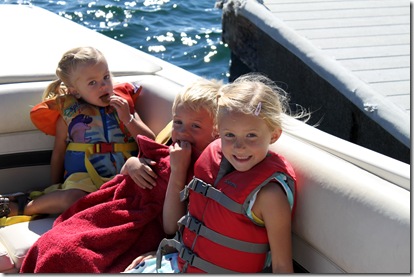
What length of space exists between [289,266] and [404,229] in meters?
0.35

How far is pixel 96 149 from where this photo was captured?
2.92 m

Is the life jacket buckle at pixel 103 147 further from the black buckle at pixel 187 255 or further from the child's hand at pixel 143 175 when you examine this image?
the black buckle at pixel 187 255

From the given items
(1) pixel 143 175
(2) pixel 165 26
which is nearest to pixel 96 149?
(1) pixel 143 175

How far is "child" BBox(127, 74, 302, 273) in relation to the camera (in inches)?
83.1

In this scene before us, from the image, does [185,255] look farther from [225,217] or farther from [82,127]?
[82,127]

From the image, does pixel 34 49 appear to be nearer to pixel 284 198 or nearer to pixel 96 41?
pixel 96 41

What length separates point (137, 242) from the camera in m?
2.54

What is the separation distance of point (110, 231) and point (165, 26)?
5.35 m

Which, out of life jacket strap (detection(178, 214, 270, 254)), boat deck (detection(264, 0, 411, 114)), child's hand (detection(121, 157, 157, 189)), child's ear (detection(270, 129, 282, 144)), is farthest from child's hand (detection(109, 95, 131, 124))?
boat deck (detection(264, 0, 411, 114))

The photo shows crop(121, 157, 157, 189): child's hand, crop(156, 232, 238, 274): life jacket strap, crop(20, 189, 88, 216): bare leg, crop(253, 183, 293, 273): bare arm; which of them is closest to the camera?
crop(253, 183, 293, 273): bare arm

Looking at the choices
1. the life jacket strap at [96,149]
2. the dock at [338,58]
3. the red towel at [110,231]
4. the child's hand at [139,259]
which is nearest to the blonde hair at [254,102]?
the red towel at [110,231]

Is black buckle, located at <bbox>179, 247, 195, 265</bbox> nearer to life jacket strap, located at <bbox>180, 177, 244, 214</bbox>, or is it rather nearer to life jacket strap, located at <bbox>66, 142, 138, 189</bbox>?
life jacket strap, located at <bbox>180, 177, 244, 214</bbox>

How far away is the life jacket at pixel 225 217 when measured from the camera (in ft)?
7.04

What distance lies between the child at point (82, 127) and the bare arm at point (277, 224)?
88 cm
